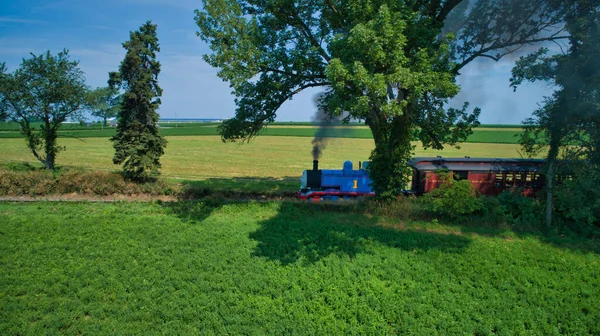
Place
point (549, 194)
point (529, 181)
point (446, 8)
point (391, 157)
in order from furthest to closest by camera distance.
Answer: point (529, 181) → point (446, 8) → point (391, 157) → point (549, 194)

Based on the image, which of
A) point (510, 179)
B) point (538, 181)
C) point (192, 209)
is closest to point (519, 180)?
point (510, 179)

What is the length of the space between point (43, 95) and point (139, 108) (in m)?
7.96

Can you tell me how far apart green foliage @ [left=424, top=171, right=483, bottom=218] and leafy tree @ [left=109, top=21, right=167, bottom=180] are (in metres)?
14.1

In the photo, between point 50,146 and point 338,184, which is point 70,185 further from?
point 338,184

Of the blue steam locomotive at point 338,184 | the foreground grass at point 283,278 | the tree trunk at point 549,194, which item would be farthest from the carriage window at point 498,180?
the blue steam locomotive at point 338,184

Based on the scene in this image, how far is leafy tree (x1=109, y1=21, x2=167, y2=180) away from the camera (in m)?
18.2

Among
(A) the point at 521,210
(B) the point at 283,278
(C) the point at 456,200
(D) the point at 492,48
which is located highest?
(D) the point at 492,48

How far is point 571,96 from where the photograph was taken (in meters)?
13.5

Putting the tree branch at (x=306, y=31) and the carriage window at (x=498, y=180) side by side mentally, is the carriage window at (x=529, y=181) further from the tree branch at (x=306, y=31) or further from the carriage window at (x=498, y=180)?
the tree branch at (x=306, y=31)

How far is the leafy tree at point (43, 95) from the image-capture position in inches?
854

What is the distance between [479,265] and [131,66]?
1760 centimetres

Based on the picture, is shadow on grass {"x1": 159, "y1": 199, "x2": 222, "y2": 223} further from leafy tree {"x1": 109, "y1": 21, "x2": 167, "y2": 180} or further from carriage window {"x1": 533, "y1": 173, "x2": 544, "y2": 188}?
carriage window {"x1": 533, "y1": 173, "x2": 544, "y2": 188}

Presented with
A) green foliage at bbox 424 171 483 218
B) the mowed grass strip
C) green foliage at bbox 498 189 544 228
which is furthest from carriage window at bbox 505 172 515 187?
the mowed grass strip

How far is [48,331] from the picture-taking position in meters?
8.41
